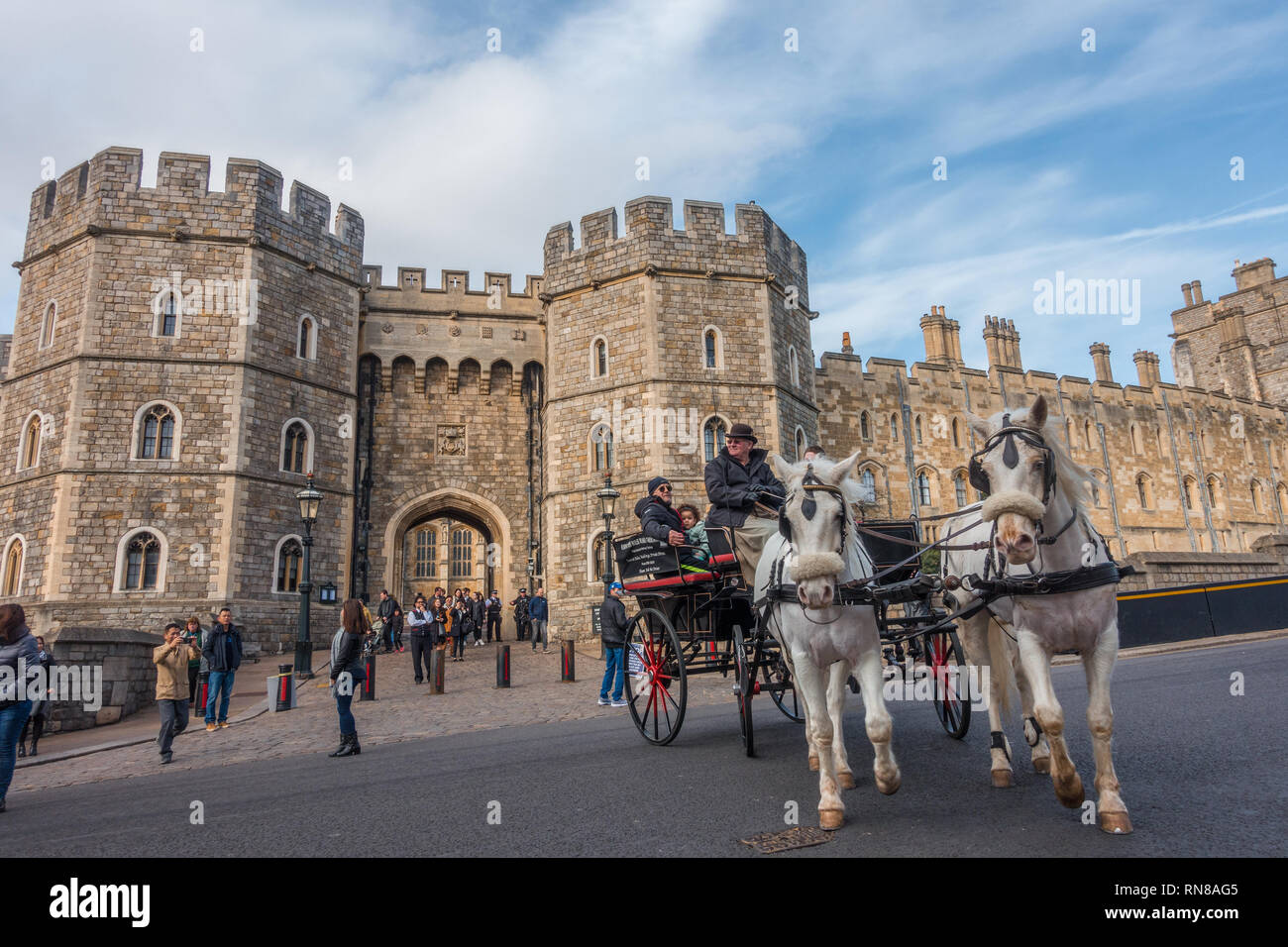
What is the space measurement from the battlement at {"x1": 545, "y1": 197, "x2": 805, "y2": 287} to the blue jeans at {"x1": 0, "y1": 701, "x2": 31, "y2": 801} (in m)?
18.2

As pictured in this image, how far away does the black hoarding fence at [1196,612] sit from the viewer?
14.2 m

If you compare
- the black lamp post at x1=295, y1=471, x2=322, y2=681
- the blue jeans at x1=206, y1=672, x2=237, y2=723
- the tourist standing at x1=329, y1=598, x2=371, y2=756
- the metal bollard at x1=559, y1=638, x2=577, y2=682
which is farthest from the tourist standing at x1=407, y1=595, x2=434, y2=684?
the tourist standing at x1=329, y1=598, x2=371, y2=756

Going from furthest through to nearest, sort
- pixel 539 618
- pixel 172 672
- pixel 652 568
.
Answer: pixel 539 618
pixel 172 672
pixel 652 568

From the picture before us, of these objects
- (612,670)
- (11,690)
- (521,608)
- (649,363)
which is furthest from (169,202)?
(11,690)

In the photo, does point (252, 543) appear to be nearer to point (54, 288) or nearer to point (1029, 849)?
point (54, 288)

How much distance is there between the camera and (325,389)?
22.0m

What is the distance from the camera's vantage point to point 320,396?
21.9 meters

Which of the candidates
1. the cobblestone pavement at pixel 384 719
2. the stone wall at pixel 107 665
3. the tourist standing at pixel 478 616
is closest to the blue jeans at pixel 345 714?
the cobblestone pavement at pixel 384 719

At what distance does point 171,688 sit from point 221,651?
1.97m

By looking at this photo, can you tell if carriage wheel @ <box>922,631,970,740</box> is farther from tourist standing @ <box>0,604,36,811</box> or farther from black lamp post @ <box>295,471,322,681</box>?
black lamp post @ <box>295,471,322,681</box>

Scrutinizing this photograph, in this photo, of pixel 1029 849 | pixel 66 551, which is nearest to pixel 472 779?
pixel 1029 849

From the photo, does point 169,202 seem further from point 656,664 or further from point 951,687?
point 951,687

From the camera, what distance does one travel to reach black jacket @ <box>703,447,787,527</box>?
5.53 metres

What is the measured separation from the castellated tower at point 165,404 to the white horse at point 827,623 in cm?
1805
